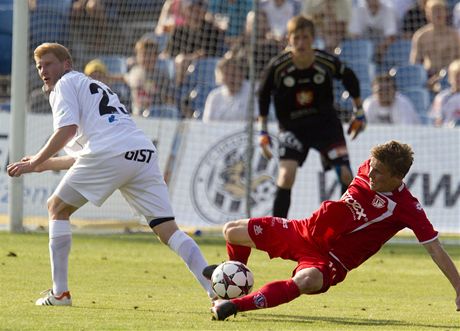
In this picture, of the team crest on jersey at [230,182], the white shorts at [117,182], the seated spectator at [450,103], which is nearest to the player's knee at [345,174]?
the team crest on jersey at [230,182]

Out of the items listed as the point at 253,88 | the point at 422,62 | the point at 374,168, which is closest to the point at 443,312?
the point at 374,168

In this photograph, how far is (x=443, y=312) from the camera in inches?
325

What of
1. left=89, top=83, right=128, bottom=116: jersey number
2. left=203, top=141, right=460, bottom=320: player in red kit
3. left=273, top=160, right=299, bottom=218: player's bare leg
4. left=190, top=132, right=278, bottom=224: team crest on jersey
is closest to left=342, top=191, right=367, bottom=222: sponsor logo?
left=203, top=141, right=460, bottom=320: player in red kit

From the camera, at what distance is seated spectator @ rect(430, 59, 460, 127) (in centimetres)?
1655

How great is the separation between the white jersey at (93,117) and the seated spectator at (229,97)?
27.3 feet

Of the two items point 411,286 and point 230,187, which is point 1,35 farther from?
point 411,286

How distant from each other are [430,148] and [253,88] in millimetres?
2477

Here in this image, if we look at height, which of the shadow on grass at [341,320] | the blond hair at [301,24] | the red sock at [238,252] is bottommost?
the shadow on grass at [341,320]

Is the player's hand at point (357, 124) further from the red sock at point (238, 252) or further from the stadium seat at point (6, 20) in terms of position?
the stadium seat at point (6, 20)

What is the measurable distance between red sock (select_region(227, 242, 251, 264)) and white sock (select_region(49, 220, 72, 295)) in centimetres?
113

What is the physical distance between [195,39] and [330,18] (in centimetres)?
208

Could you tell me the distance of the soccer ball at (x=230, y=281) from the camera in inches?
301

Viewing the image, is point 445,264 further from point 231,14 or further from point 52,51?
point 231,14

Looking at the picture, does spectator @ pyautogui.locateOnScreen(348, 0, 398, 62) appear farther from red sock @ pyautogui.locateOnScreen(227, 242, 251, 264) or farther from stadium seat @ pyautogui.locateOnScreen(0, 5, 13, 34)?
red sock @ pyautogui.locateOnScreen(227, 242, 251, 264)
